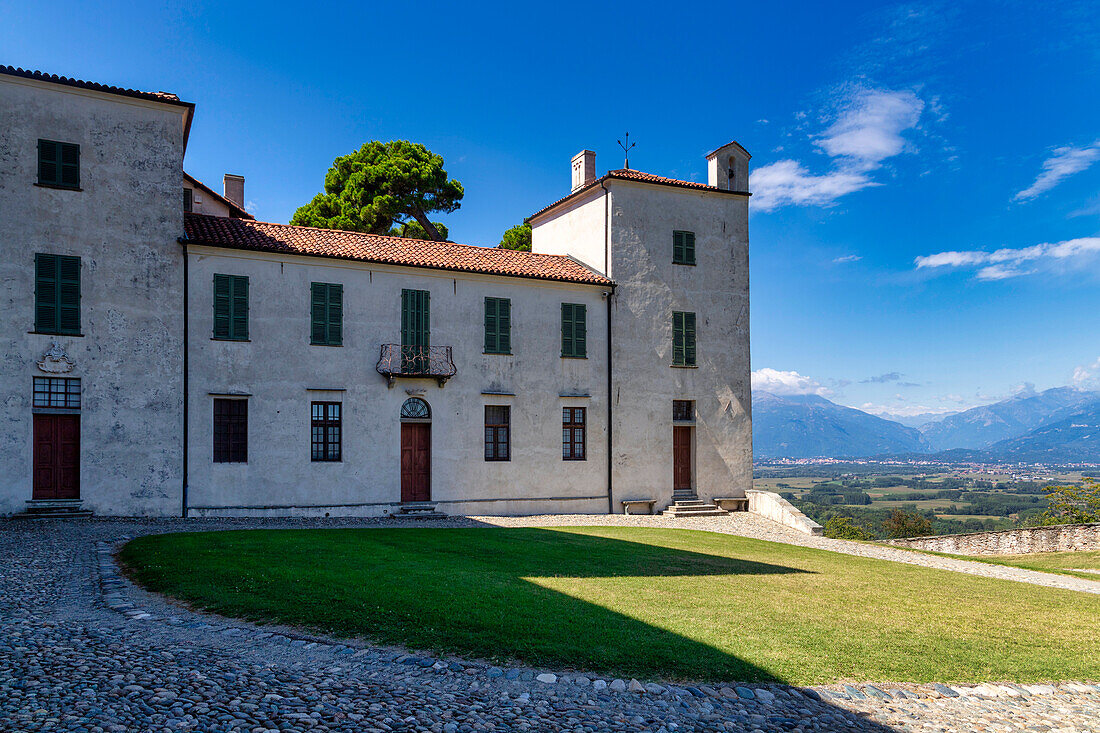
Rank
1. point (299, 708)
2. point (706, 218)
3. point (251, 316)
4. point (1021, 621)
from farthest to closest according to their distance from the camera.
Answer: point (706, 218), point (251, 316), point (1021, 621), point (299, 708)

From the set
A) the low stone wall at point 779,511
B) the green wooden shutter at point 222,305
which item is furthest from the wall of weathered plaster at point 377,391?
the low stone wall at point 779,511

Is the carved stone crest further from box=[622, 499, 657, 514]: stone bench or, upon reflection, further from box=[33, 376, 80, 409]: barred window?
box=[622, 499, 657, 514]: stone bench

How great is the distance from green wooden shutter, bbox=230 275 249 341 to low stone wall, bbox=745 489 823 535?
17.1 meters

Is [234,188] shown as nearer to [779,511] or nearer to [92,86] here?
[92,86]

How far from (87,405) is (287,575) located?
36.2 feet

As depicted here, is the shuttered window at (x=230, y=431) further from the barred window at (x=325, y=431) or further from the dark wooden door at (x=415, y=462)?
the dark wooden door at (x=415, y=462)

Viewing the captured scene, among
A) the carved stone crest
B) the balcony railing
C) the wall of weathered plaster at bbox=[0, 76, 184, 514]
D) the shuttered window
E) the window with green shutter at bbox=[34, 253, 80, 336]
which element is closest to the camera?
the wall of weathered plaster at bbox=[0, 76, 184, 514]

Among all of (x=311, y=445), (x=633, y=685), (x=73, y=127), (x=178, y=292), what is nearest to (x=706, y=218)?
(x=311, y=445)

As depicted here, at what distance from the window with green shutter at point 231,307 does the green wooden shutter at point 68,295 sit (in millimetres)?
3101

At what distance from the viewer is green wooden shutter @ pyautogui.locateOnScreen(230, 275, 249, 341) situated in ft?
63.7

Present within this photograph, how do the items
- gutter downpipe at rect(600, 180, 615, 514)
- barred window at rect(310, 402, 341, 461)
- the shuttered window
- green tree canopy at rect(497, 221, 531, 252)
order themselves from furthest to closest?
green tree canopy at rect(497, 221, 531, 252)
gutter downpipe at rect(600, 180, 615, 514)
barred window at rect(310, 402, 341, 461)
the shuttered window

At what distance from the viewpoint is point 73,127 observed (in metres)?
18.0

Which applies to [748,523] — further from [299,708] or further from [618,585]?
[299,708]

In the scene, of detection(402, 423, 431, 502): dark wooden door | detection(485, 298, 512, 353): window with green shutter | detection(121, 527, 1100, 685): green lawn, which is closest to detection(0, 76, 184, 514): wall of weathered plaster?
detection(121, 527, 1100, 685): green lawn
